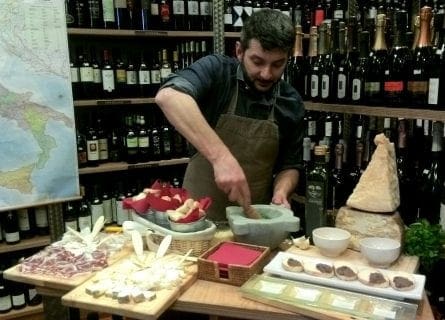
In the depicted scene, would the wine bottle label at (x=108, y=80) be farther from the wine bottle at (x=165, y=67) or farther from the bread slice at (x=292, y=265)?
the bread slice at (x=292, y=265)

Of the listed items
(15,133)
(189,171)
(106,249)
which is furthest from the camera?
(15,133)

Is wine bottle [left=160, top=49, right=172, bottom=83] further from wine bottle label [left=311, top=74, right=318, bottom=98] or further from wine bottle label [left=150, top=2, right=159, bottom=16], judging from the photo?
wine bottle label [left=311, top=74, right=318, bottom=98]

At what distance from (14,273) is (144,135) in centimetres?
191

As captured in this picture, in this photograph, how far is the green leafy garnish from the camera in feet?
4.63

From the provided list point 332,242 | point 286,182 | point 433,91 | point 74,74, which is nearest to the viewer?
point 332,242

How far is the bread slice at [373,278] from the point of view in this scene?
1150mm

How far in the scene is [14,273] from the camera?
4.37 feet

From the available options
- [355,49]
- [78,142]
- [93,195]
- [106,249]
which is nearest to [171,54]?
[78,142]

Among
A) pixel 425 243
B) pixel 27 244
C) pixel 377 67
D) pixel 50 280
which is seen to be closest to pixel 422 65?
pixel 377 67

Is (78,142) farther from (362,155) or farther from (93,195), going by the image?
(362,155)

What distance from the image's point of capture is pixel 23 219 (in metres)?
2.94

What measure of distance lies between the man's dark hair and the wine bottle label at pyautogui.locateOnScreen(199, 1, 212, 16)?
165cm

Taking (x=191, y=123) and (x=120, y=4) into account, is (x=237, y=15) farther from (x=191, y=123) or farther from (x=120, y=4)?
(x=191, y=123)

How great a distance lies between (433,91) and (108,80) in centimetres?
205
